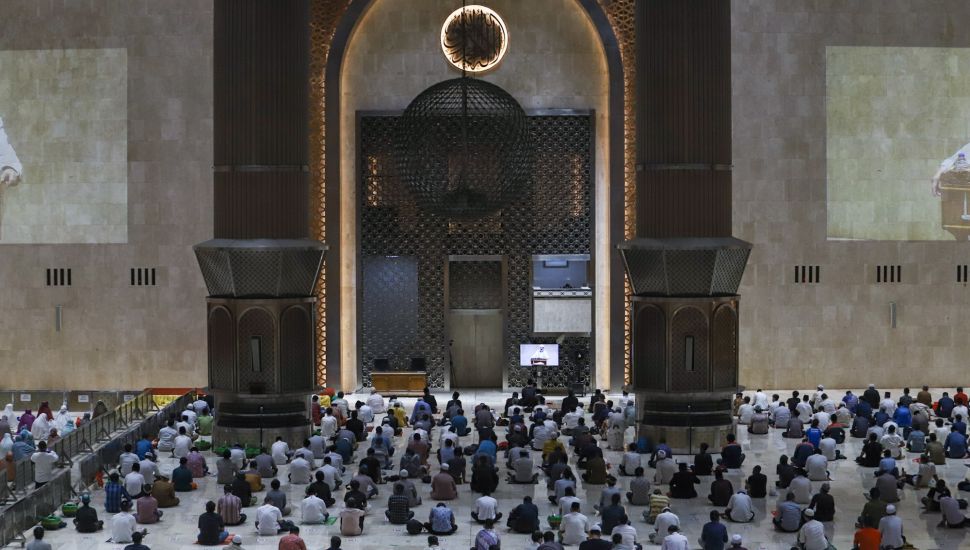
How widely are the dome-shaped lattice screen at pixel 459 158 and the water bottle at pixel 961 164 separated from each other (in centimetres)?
1291

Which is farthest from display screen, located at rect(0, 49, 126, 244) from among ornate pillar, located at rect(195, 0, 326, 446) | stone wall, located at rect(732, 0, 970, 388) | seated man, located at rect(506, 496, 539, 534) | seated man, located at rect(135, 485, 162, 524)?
seated man, located at rect(506, 496, 539, 534)

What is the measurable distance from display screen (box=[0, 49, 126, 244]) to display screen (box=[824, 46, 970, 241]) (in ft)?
54.0

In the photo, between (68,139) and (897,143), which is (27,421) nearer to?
(68,139)

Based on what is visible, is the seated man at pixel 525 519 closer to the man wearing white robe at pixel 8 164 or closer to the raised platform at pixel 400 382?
the raised platform at pixel 400 382

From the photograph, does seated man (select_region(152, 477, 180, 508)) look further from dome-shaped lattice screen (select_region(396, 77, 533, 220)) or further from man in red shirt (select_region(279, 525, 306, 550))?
dome-shaped lattice screen (select_region(396, 77, 533, 220))

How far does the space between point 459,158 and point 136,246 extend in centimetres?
1078

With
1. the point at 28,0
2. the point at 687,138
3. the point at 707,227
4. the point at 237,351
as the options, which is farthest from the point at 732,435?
the point at 28,0

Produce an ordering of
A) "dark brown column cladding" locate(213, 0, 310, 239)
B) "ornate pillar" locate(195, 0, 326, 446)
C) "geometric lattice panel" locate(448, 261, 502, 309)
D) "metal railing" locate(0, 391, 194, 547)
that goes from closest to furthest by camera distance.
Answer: "metal railing" locate(0, 391, 194, 547)
"ornate pillar" locate(195, 0, 326, 446)
"dark brown column cladding" locate(213, 0, 310, 239)
"geometric lattice panel" locate(448, 261, 502, 309)

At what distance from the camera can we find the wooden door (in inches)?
1412

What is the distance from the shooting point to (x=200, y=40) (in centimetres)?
3434

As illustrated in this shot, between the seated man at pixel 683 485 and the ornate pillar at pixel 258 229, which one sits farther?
the ornate pillar at pixel 258 229

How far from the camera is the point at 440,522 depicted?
1995 centimetres

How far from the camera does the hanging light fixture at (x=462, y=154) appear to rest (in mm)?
27391

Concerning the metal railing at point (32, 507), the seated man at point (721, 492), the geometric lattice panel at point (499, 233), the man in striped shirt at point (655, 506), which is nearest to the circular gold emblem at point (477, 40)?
the geometric lattice panel at point (499, 233)
